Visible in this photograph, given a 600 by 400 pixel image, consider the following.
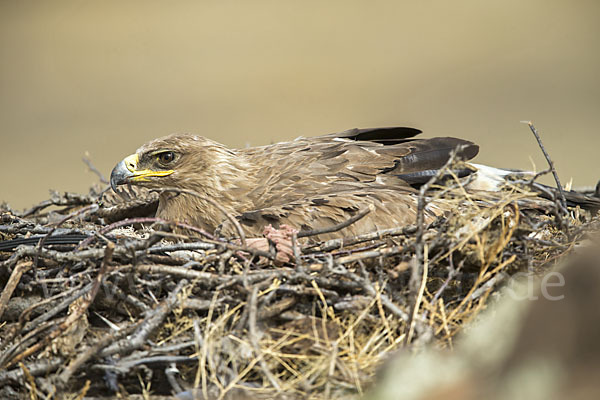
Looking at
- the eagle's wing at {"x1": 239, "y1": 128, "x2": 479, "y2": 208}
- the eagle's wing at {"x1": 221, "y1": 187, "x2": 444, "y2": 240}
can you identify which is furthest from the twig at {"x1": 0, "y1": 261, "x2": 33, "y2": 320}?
the eagle's wing at {"x1": 239, "y1": 128, "x2": 479, "y2": 208}

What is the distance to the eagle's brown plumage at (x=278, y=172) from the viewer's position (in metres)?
3.77

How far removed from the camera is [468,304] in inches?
107

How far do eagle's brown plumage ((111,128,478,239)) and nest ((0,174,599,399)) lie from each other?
2.36 feet

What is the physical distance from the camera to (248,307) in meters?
2.57

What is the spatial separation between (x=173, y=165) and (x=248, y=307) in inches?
71.2

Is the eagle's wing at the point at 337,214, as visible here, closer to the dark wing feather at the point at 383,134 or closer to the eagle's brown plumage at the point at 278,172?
the eagle's brown plumage at the point at 278,172

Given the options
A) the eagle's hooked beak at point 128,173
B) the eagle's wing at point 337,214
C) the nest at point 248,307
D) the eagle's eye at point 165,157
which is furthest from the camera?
the eagle's eye at point 165,157

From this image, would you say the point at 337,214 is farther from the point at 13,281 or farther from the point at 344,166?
the point at 13,281

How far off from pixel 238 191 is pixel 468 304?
1.83 m

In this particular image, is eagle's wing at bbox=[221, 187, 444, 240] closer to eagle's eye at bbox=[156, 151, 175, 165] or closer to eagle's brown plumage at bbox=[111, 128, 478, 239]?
eagle's brown plumage at bbox=[111, 128, 478, 239]

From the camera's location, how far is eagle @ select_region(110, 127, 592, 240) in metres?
3.65

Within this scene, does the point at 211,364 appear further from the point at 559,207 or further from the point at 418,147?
the point at 418,147

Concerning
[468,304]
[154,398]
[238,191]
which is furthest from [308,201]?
[154,398]

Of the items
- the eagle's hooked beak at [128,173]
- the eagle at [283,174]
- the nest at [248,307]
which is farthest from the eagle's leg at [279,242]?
the eagle's hooked beak at [128,173]
